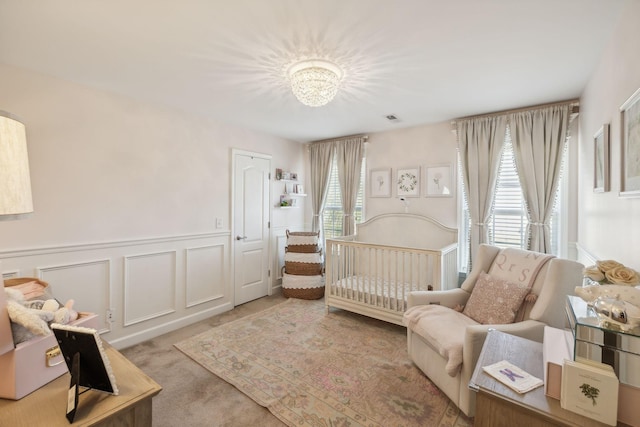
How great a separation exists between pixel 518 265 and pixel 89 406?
2593 millimetres

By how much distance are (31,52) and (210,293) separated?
264 cm

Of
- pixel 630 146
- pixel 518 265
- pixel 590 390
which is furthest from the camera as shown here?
pixel 518 265

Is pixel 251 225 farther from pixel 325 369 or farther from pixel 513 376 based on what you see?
pixel 513 376

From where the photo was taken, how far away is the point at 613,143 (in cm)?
166


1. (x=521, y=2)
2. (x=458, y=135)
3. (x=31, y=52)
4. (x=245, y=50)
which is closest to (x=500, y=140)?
(x=458, y=135)

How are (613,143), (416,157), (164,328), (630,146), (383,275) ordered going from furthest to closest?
(416,157) → (383,275) → (164,328) → (613,143) → (630,146)

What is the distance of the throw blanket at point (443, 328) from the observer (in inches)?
70.1

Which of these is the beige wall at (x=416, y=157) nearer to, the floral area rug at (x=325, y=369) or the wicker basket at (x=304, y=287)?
the wicker basket at (x=304, y=287)

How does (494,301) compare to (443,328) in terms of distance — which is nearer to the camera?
(443,328)

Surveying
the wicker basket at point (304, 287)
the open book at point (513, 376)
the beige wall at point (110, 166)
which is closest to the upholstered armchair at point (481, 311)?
Result: the open book at point (513, 376)

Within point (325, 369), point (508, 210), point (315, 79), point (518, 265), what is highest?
point (315, 79)

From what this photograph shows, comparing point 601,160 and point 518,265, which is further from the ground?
point 601,160

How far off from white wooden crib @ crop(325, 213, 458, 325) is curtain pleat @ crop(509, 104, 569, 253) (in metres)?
0.77

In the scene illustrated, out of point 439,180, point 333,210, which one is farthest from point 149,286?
point 439,180
